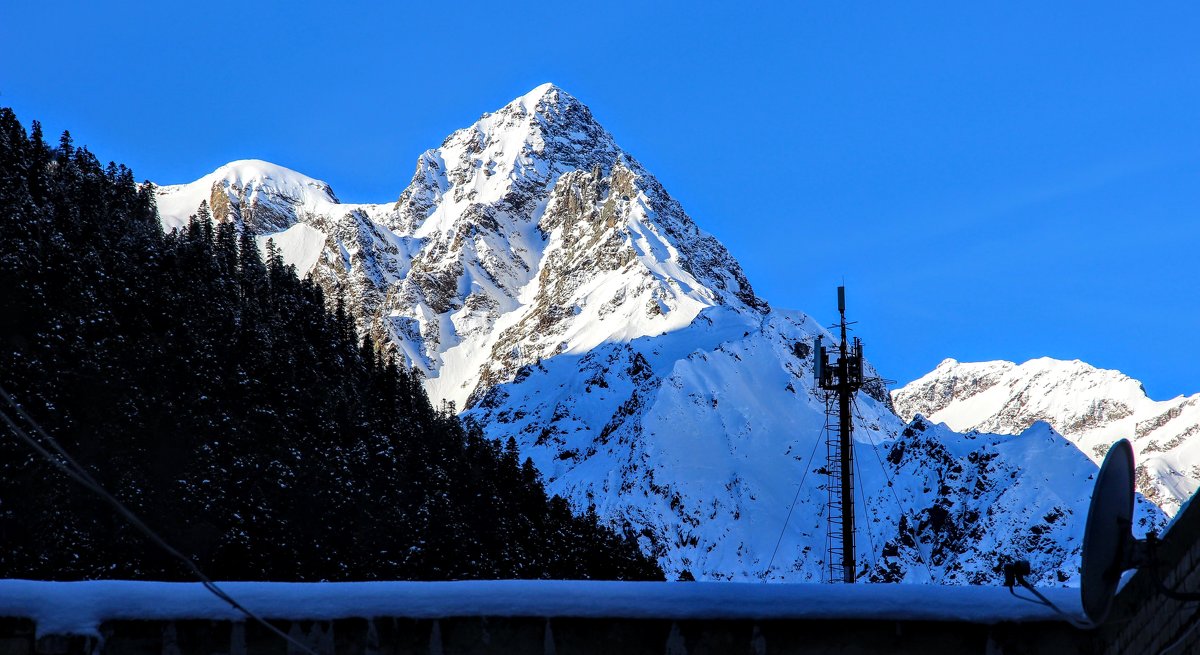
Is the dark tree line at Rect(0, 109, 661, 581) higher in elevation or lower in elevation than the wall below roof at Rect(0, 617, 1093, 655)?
higher

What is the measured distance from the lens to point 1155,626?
10.1 metres

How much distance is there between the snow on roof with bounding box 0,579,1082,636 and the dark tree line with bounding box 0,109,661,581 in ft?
92.7

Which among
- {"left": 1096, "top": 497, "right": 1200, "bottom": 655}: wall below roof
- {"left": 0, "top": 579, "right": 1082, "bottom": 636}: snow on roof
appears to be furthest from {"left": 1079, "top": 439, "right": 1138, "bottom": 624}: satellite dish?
{"left": 0, "top": 579, "right": 1082, "bottom": 636}: snow on roof

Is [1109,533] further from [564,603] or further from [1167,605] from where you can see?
[564,603]

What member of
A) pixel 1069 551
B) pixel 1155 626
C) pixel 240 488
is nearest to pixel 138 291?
pixel 240 488

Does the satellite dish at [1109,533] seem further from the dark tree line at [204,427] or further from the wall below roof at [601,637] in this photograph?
the dark tree line at [204,427]

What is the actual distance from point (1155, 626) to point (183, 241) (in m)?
65.5

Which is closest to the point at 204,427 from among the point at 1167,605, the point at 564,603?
the point at 564,603

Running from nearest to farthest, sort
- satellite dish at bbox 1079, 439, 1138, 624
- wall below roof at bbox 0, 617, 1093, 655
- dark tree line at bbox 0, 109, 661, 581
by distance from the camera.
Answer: satellite dish at bbox 1079, 439, 1138, 624 → wall below roof at bbox 0, 617, 1093, 655 → dark tree line at bbox 0, 109, 661, 581

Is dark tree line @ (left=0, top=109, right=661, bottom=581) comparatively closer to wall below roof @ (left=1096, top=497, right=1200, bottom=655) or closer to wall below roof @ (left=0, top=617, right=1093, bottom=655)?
wall below roof @ (left=0, top=617, right=1093, bottom=655)

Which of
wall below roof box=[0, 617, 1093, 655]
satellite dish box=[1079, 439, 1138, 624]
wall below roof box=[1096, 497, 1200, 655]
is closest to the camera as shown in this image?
wall below roof box=[1096, 497, 1200, 655]

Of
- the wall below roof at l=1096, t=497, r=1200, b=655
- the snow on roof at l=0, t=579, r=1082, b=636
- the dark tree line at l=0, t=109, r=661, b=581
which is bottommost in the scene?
the wall below roof at l=1096, t=497, r=1200, b=655

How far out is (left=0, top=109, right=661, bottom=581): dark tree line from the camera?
4362 centimetres

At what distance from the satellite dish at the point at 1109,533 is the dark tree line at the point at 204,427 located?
33.8 meters
